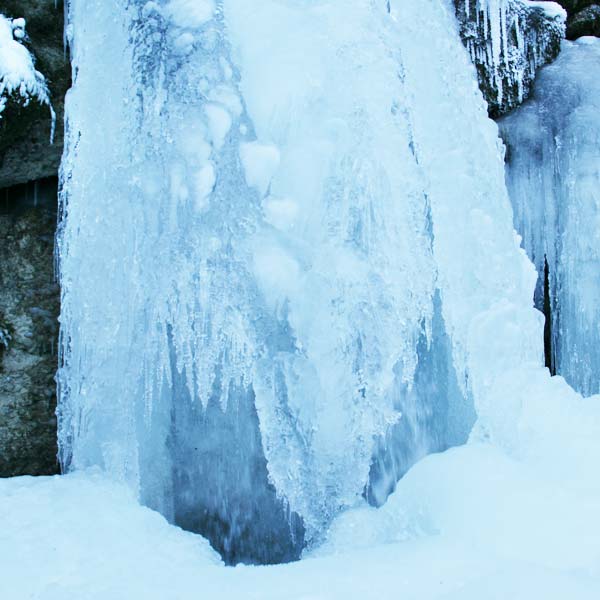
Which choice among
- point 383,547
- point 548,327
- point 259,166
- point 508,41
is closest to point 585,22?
point 508,41

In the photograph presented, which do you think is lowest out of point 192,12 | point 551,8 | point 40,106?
point 40,106

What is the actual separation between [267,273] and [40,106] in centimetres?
128

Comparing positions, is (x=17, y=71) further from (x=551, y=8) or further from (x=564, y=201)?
(x=551, y=8)

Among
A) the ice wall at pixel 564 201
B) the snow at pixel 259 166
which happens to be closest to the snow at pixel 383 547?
the snow at pixel 259 166

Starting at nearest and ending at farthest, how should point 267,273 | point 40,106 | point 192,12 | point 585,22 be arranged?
1. point 267,273
2. point 192,12
3. point 40,106
4. point 585,22

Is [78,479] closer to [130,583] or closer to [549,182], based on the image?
[130,583]

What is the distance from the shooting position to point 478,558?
5.53 ft

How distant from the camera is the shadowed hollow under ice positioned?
2506mm

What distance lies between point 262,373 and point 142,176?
76cm

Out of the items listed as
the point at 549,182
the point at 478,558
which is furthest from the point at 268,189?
the point at 549,182

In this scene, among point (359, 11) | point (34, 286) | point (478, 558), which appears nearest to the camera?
point (478, 558)

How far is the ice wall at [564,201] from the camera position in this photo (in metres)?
4.00

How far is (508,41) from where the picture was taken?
4.24m

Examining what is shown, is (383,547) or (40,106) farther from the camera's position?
(40,106)
